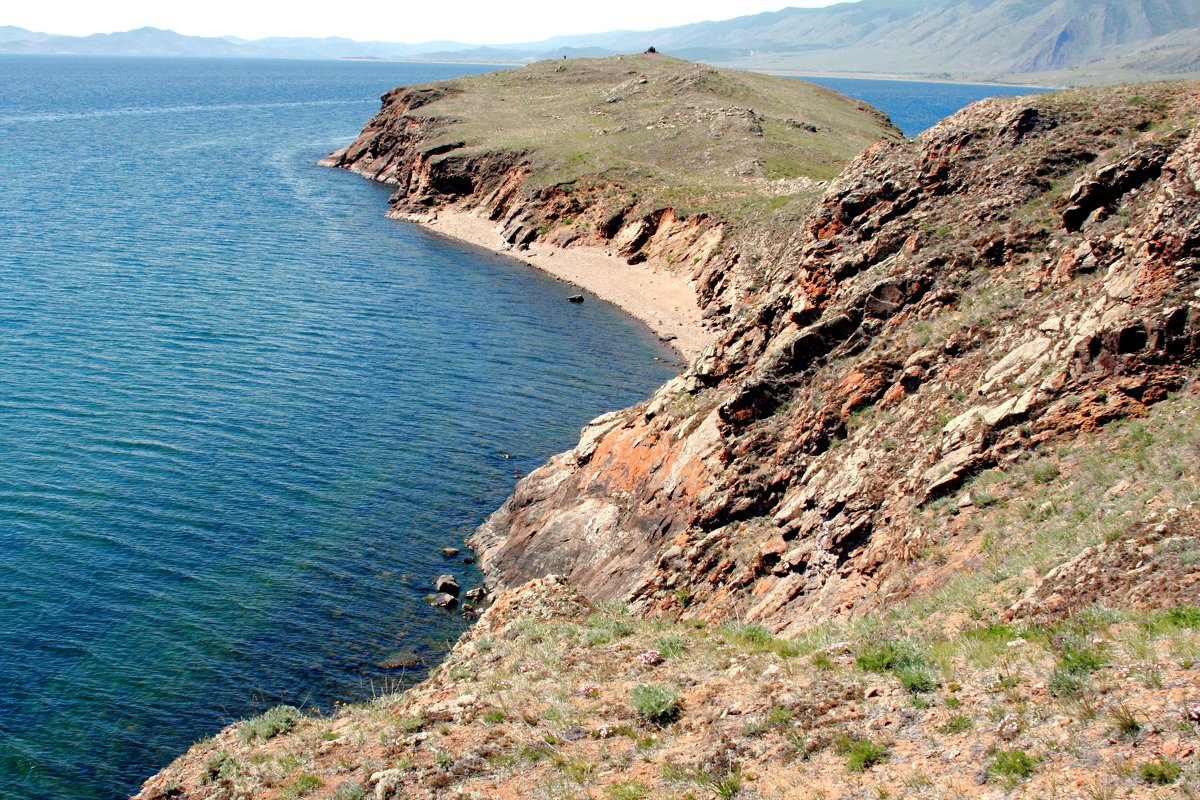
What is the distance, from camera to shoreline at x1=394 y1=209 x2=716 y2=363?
65.6 m

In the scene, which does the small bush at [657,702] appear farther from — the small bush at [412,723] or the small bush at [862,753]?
the small bush at [412,723]

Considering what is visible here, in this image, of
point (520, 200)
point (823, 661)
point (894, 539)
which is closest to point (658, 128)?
point (520, 200)

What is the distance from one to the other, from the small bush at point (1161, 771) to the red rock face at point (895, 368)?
27.1ft

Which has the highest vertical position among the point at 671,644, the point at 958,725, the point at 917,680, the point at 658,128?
the point at 658,128

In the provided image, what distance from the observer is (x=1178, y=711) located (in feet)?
38.2

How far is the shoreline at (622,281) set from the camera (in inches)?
2581

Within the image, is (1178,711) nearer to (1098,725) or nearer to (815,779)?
(1098,725)

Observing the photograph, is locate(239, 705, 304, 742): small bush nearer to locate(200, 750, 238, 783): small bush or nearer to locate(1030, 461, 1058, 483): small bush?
locate(200, 750, 238, 783): small bush

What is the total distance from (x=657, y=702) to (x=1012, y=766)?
20.7ft

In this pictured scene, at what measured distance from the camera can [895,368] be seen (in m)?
26.8

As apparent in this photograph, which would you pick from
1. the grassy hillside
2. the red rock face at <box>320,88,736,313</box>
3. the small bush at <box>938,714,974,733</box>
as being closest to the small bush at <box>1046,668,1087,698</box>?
the small bush at <box>938,714,974,733</box>

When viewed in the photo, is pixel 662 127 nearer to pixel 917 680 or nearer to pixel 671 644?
pixel 671 644

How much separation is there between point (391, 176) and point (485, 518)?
304 ft

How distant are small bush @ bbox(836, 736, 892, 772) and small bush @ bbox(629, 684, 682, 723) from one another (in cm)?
355
